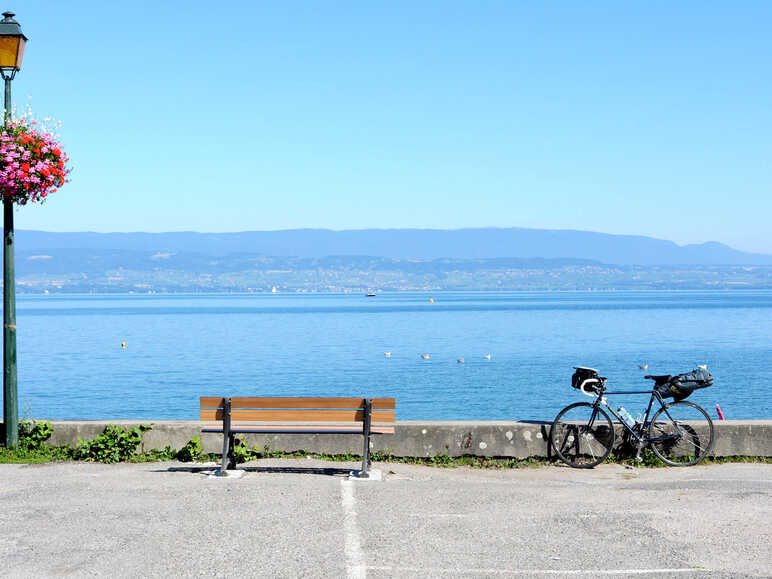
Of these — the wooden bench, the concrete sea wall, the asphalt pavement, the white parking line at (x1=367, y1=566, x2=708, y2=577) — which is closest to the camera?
the white parking line at (x1=367, y1=566, x2=708, y2=577)

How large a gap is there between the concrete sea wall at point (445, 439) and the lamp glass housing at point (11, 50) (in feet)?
14.7

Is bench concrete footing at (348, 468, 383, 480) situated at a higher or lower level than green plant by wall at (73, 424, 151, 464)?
lower

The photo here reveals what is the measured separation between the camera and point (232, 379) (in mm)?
52344

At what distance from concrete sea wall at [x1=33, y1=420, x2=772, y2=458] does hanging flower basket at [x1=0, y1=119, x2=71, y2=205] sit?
116 inches

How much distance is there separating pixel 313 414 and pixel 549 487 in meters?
2.61

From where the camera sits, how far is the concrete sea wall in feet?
36.0

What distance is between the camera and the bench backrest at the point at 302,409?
32.6ft

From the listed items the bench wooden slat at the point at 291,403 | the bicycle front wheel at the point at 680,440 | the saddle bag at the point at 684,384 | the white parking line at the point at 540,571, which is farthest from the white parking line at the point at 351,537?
the saddle bag at the point at 684,384

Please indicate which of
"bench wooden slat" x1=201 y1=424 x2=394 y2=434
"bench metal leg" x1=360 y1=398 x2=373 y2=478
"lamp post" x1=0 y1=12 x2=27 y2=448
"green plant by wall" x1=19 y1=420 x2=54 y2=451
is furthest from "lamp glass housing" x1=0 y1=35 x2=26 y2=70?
"bench metal leg" x1=360 y1=398 x2=373 y2=478

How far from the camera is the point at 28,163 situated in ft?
36.1

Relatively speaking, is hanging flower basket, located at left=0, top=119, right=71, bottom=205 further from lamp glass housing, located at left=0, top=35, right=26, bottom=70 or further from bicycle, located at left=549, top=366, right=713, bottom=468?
bicycle, located at left=549, top=366, right=713, bottom=468

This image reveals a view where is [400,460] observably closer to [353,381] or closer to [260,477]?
[260,477]

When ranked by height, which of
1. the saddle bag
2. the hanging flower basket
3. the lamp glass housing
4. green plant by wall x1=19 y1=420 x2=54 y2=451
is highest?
the lamp glass housing

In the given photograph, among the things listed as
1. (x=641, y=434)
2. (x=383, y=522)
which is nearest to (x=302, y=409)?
(x=383, y=522)
